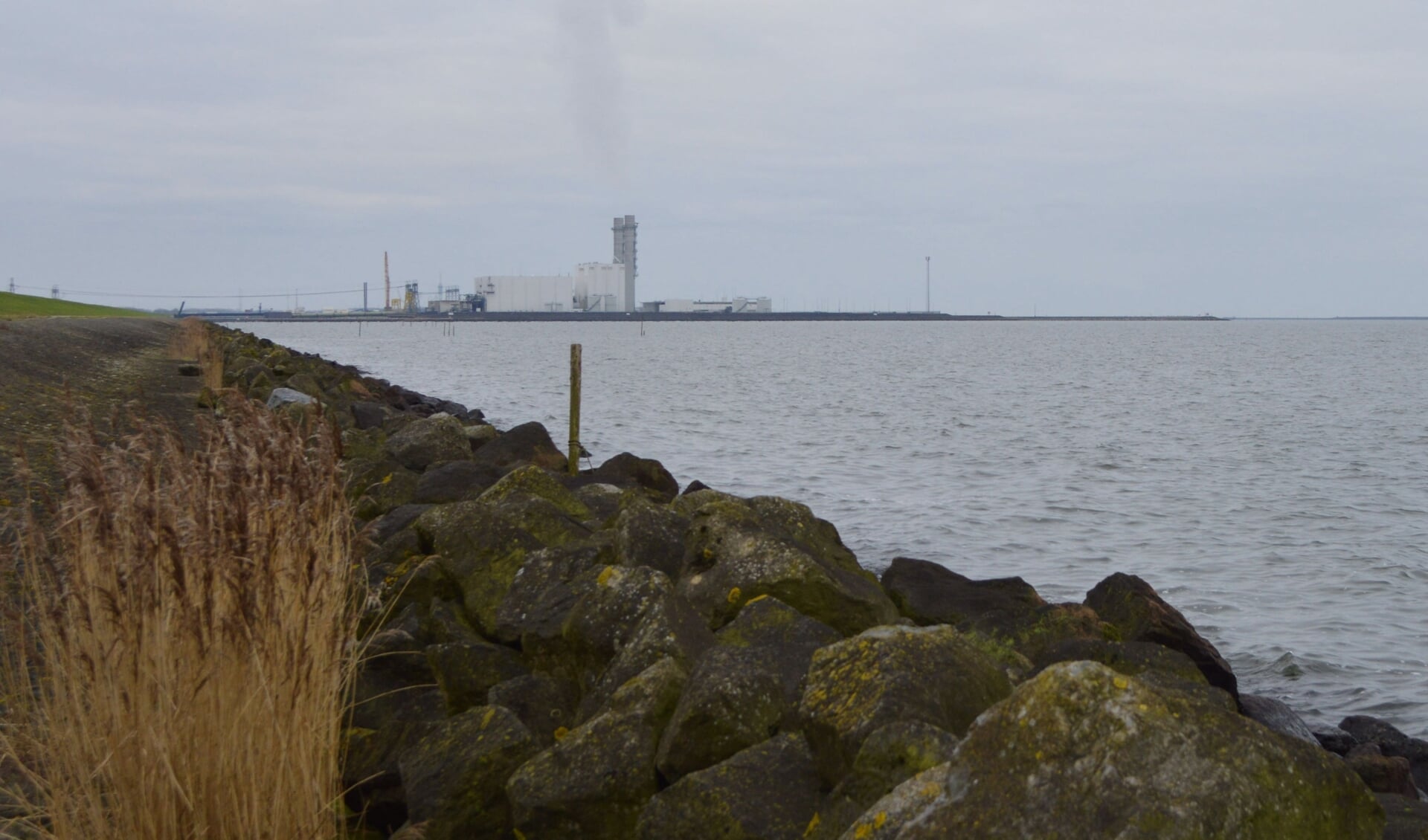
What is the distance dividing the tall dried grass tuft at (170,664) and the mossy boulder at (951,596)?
5.68 meters

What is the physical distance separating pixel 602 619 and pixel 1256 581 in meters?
→ 10.5

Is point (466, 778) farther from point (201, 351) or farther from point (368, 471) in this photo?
point (201, 351)

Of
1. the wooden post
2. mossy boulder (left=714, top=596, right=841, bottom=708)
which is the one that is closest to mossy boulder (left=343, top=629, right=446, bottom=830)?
mossy boulder (left=714, top=596, right=841, bottom=708)

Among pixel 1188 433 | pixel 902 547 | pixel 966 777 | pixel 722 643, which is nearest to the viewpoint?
pixel 966 777

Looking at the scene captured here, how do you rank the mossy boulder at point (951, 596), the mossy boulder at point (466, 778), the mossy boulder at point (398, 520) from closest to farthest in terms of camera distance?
the mossy boulder at point (466, 778) < the mossy boulder at point (951, 596) < the mossy boulder at point (398, 520)

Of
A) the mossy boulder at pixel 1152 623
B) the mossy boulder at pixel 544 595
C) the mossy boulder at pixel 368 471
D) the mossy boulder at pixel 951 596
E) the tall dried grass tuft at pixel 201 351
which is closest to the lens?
the mossy boulder at pixel 544 595

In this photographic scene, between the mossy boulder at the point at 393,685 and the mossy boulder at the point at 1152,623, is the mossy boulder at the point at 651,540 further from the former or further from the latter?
the mossy boulder at the point at 1152,623

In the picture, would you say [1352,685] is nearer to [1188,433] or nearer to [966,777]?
[966,777]

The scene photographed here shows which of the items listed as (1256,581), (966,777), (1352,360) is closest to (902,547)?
(1256,581)

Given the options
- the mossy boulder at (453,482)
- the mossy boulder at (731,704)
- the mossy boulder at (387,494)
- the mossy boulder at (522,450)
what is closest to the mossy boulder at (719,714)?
the mossy boulder at (731,704)

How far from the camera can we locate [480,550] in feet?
25.3

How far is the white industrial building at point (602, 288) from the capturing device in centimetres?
17800

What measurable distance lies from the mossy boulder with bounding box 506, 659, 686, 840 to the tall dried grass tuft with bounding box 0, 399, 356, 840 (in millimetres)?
1005

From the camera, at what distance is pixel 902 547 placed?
617 inches
